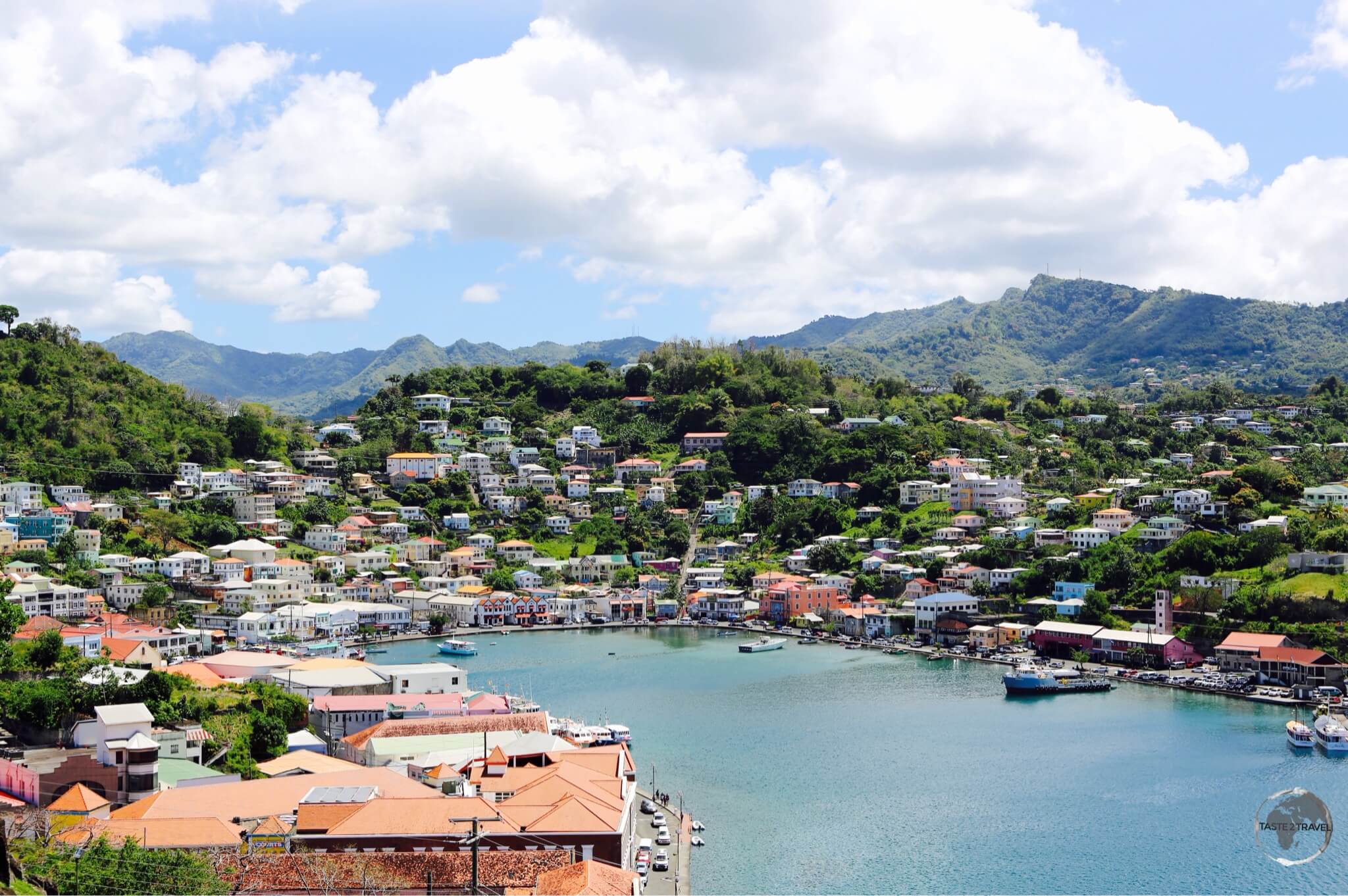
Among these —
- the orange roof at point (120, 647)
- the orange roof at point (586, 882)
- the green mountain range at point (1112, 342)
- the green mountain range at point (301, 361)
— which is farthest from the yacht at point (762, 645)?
the green mountain range at point (301, 361)

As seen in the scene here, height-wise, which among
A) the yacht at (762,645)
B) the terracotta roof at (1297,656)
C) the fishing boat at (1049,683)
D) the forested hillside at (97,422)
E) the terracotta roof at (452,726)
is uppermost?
the forested hillside at (97,422)

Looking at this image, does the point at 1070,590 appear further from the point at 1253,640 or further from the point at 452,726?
the point at 452,726

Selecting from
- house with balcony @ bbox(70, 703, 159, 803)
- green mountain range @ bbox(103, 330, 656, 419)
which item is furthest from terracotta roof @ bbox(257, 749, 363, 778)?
green mountain range @ bbox(103, 330, 656, 419)

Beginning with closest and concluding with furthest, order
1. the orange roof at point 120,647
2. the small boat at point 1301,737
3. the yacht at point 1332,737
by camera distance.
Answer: the yacht at point 1332,737 < the small boat at point 1301,737 < the orange roof at point 120,647

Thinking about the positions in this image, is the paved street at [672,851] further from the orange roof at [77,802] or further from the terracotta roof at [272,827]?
the orange roof at [77,802]

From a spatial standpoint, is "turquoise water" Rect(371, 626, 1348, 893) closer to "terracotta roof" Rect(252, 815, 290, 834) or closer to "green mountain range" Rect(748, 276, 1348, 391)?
"terracotta roof" Rect(252, 815, 290, 834)

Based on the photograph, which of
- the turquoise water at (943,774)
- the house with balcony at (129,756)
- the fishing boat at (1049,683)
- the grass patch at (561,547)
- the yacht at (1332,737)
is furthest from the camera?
the grass patch at (561,547)

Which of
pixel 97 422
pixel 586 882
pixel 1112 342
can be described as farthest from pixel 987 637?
pixel 1112 342

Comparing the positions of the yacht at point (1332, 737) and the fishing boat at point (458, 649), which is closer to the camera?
the yacht at point (1332, 737)
